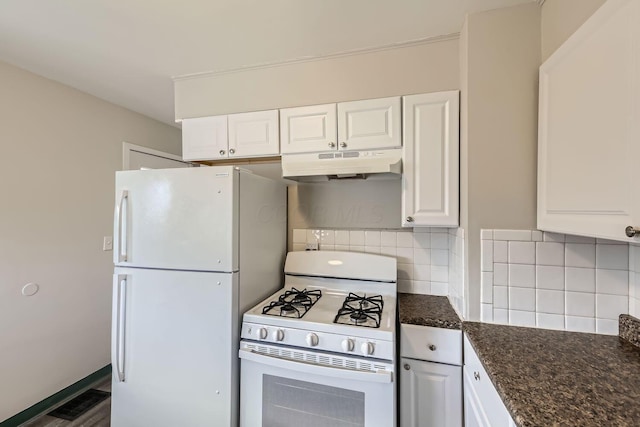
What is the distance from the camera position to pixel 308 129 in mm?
1786

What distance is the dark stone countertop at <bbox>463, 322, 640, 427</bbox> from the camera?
757 mm

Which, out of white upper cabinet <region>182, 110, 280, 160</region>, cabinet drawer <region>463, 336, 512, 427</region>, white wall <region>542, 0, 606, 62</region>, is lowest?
cabinet drawer <region>463, 336, 512, 427</region>

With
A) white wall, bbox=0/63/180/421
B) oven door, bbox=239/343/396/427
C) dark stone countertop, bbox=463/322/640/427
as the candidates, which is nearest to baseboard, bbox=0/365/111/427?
white wall, bbox=0/63/180/421

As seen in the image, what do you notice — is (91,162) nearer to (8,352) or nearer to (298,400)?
(8,352)

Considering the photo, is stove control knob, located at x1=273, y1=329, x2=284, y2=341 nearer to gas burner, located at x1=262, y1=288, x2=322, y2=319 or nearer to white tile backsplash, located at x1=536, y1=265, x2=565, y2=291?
gas burner, located at x1=262, y1=288, x2=322, y2=319

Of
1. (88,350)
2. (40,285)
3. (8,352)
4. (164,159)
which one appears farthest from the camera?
(164,159)

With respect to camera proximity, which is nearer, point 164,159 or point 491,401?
point 491,401

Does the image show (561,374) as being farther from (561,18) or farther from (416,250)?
(561,18)

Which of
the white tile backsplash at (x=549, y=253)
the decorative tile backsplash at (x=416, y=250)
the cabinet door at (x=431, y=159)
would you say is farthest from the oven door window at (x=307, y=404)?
the white tile backsplash at (x=549, y=253)

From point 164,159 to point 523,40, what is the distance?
3.20 m

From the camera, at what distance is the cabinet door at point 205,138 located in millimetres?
1939

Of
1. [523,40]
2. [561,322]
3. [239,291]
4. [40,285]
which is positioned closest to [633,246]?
[561,322]

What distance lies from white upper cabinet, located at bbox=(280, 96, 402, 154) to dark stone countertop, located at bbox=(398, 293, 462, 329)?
979 millimetres

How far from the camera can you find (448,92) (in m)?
1.54
